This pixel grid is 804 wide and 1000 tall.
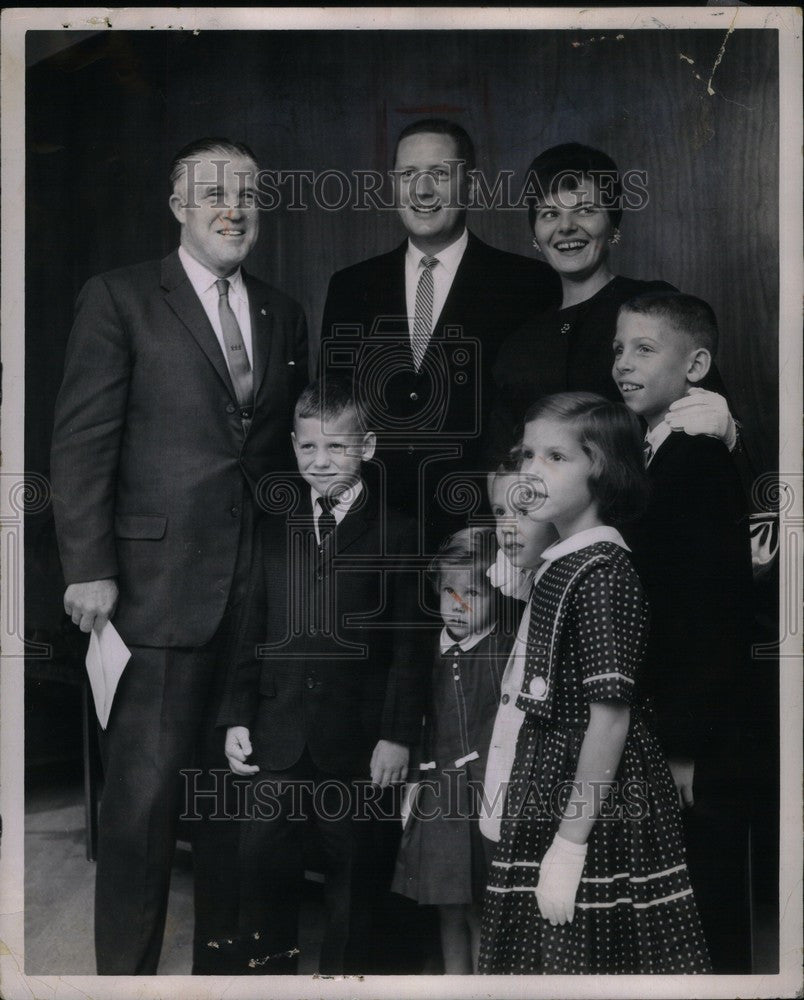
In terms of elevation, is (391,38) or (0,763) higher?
(391,38)

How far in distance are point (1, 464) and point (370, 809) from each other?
1.26 m

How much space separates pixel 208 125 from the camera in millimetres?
2672

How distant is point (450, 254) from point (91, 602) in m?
1.24

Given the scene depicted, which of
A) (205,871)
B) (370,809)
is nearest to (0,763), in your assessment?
(205,871)

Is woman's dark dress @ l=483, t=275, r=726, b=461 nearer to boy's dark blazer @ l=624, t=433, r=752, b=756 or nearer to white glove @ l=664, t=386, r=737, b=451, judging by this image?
white glove @ l=664, t=386, r=737, b=451

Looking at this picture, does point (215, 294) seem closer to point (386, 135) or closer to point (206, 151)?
point (206, 151)

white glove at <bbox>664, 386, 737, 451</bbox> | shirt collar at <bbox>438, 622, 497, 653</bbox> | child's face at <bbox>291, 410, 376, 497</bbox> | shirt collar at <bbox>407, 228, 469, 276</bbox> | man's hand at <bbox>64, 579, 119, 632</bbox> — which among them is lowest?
shirt collar at <bbox>438, 622, 497, 653</bbox>

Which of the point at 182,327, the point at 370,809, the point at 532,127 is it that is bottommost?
the point at 370,809

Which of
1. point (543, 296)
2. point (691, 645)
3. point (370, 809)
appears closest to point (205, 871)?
point (370, 809)

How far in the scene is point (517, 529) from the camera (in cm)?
258

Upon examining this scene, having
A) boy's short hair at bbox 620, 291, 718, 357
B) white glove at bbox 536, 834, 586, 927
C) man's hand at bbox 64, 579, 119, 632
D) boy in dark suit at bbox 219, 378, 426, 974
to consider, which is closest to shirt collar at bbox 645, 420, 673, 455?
boy's short hair at bbox 620, 291, 718, 357

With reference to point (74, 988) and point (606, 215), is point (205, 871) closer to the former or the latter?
point (74, 988)

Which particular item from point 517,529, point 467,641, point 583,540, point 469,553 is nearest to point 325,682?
point 467,641

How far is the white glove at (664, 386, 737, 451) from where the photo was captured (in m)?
2.60
